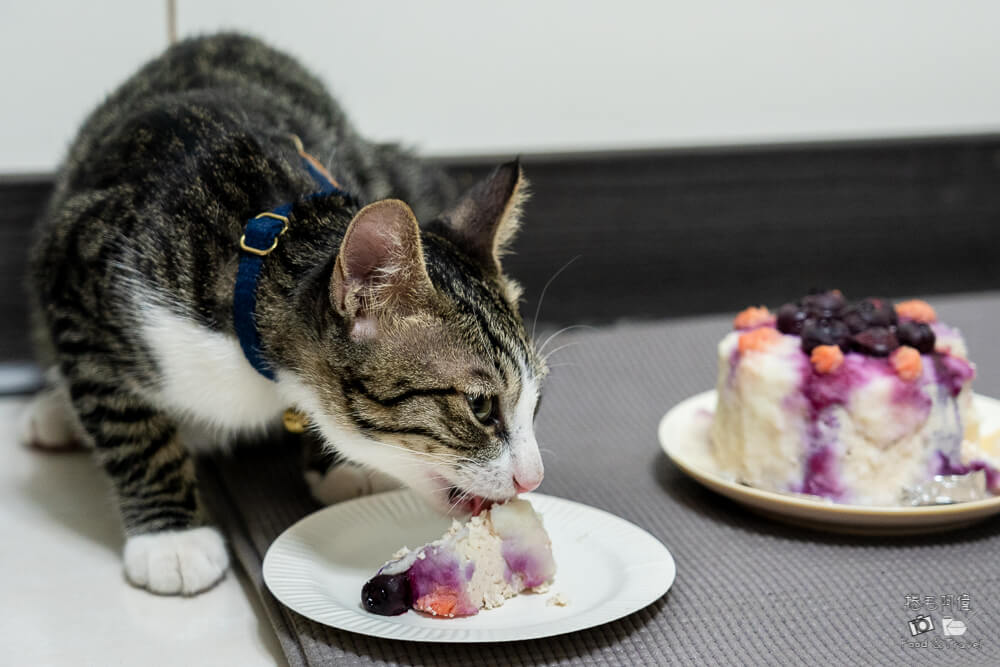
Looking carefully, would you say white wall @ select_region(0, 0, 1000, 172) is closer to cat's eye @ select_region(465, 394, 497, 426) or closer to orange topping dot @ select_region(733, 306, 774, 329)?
orange topping dot @ select_region(733, 306, 774, 329)

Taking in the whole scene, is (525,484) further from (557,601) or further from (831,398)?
(831,398)

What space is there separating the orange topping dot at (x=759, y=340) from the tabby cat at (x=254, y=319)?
0.33 m

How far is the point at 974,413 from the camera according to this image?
141cm

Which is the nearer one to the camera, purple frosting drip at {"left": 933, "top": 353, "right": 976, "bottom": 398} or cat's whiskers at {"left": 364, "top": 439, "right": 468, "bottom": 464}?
cat's whiskers at {"left": 364, "top": 439, "right": 468, "bottom": 464}

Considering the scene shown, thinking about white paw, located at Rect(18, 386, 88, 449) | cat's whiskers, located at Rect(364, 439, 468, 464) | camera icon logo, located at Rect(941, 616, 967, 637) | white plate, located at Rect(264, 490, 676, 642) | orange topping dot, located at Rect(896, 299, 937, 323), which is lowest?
white paw, located at Rect(18, 386, 88, 449)

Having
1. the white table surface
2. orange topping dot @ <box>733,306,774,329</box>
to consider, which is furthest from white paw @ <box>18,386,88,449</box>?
orange topping dot @ <box>733,306,774,329</box>

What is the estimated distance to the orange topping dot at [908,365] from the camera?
129 cm

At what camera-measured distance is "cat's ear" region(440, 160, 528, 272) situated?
1263mm

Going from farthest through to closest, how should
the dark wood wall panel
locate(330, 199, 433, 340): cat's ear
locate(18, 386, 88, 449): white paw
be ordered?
the dark wood wall panel → locate(18, 386, 88, 449): white paw → locate(330, 199, 433, 340): cat's ear

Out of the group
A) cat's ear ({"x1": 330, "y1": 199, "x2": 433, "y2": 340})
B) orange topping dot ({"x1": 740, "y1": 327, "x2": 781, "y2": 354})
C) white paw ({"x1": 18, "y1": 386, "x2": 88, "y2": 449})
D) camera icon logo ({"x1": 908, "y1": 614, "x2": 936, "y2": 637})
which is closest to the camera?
cat's ear ({"x1": 330, "y1": 199, "x2": 433, "y2": 340})

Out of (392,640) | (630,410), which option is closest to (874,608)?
(392,640)

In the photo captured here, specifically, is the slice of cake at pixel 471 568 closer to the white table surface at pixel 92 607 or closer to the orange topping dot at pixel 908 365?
the white table surface at pixel 92 607

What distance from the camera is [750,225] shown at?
8.34 feet

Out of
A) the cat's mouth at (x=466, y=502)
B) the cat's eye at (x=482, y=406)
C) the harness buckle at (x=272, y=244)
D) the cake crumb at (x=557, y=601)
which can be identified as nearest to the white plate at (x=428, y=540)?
the cake crumb at (x=557, y=601)
